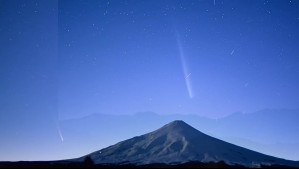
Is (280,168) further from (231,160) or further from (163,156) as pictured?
(163,156)

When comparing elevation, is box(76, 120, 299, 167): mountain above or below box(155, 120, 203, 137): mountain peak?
below

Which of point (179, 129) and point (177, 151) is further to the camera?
point (179, 129)

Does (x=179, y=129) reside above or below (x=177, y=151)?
above

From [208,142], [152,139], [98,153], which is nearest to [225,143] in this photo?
[208,142]

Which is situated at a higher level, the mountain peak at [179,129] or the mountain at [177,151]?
the mountain peak at [179,129]

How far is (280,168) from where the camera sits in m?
75.6

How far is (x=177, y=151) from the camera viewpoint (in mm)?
96688

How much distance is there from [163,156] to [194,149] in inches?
427

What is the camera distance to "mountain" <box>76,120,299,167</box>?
88.3 m

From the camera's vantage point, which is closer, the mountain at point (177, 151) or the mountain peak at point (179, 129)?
the mountain at point (177, 151)

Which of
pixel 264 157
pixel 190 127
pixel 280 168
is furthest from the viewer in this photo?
pixel 190 127

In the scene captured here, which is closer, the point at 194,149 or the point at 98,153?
the point at 194,149

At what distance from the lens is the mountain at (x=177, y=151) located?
3477 inches

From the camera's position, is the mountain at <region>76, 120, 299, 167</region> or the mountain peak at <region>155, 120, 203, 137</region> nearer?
the mountain at <region>76, 120, 299, 167</region>
